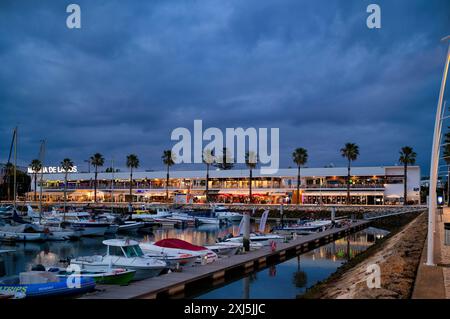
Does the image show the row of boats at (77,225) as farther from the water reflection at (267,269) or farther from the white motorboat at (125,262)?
the white motorboat at (125,262)

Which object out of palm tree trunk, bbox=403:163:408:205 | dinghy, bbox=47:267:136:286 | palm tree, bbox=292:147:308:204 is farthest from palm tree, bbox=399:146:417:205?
dinghy, bbox=47:267:136:286

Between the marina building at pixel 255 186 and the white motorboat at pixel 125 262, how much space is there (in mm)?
82523

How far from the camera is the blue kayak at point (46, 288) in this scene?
19422mm

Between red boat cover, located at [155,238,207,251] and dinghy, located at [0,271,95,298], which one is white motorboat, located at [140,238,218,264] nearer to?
red boat cover, located at [155,238,207,251]

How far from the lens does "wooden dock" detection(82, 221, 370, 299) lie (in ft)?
64.7

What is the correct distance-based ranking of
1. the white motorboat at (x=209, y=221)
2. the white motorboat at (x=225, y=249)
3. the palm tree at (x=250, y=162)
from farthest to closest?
1. the palm tree at (x=250, y=162)
2. the white motorboat at (x=209, y=221)
3. the white motorboat at (x=225, y=249)

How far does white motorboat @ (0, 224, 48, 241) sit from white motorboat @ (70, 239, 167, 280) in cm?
2541

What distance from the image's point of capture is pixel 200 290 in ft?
79.4

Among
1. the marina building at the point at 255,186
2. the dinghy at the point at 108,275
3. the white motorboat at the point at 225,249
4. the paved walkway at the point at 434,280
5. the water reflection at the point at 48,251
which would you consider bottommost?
the water reflection at the point at 48,251

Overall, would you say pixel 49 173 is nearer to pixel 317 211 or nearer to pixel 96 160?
pixel 96 160

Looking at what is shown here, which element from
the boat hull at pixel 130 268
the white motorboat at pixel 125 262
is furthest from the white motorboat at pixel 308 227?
the boat hull at pixel 130 268

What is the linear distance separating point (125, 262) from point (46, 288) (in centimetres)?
703

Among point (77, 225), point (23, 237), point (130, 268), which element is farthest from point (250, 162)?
point (130, 268)
